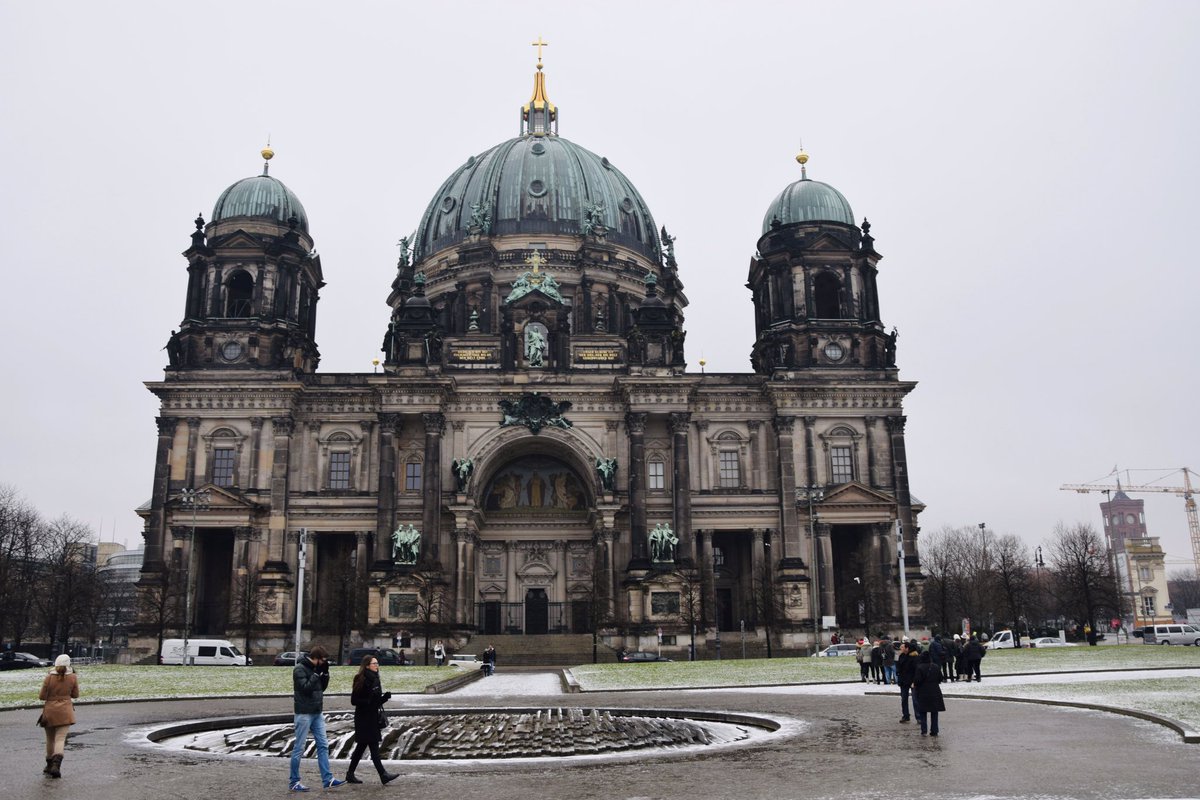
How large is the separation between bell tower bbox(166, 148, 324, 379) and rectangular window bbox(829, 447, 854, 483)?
31834 mm

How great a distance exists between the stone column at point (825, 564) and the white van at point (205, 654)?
101ft

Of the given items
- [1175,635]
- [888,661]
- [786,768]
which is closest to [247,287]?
[888,661]

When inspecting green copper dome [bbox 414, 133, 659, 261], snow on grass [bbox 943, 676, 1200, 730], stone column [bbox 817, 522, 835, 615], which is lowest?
snow on grass [bbox 943, 676, 1200, 730]

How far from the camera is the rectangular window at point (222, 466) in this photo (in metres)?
64.2

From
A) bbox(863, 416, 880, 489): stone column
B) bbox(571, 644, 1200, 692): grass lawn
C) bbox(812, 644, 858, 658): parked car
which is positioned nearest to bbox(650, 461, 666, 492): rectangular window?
bbox(863, 416, 880, 489): stone column

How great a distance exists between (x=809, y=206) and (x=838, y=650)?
2839cm

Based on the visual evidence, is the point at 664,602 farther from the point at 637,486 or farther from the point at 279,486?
the point at 279,486

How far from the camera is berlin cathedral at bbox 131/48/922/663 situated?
6194 cm

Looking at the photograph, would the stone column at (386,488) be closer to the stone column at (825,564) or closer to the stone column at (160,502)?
the stone column at (160,502)

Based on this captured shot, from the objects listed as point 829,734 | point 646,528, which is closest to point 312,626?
point 646,528

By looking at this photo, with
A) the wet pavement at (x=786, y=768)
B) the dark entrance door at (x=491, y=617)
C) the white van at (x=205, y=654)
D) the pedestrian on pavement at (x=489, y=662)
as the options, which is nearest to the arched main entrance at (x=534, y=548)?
the dark entrance door at (x=491, y=617)

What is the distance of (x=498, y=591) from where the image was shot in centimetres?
6912

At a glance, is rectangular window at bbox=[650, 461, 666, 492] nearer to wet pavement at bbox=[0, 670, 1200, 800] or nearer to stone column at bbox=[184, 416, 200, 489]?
stone column at bbox=[184, 416, 200, 489]

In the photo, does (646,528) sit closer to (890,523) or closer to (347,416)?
(890,523)
